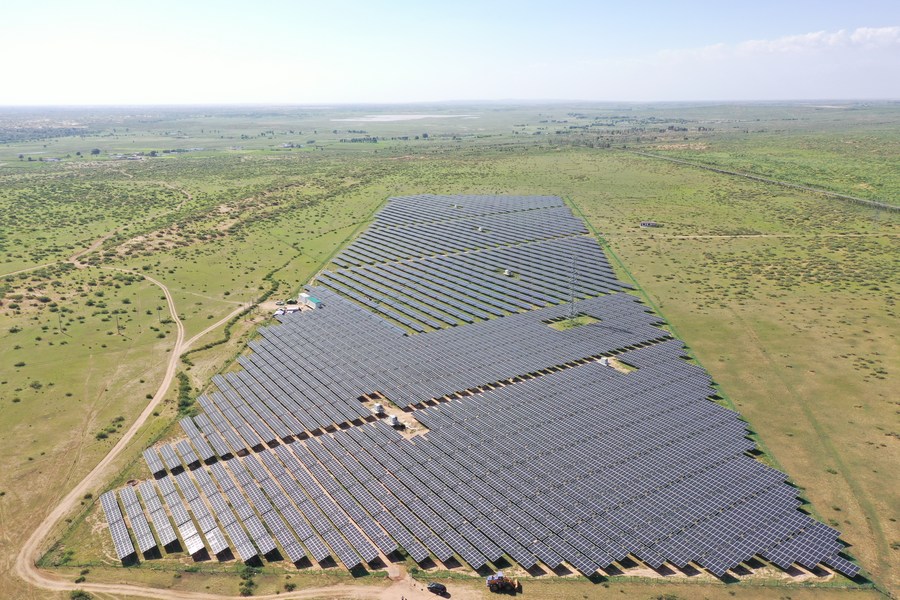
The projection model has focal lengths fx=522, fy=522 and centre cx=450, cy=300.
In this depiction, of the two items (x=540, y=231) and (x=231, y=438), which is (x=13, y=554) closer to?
(x=231, y=438)

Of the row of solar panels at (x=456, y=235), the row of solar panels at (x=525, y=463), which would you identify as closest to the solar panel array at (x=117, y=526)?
the row of solar panels at (x=525, y=463)

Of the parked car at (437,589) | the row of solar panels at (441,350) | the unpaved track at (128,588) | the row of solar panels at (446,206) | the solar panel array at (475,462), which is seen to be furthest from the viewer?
the row of solar panels at (446,206)

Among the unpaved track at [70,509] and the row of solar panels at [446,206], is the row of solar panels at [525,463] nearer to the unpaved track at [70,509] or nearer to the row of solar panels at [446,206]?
the unpaved track at [70,509]

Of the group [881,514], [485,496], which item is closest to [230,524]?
[485,496]

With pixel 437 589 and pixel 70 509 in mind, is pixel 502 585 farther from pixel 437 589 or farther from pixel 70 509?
pixel 70 509

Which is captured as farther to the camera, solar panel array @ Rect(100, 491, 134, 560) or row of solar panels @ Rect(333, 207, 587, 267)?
row of solar panels @ Rect(333, 207, 587, 267)

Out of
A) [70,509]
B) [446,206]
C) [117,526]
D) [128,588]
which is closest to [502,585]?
[128,588]

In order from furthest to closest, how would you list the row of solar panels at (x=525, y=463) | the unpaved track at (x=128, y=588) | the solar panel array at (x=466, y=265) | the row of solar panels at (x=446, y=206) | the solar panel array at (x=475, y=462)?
the row of solar panels at (x=446, y=206) < the solar panel array at (x=466, y=265) < the row of solar panels at (x=525, y=463) < the solar panel array at (x=475, y=462) < the unpaved track at (x=128, y=588)

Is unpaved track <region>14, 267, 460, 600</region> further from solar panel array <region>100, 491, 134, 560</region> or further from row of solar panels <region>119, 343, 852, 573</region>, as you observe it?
row of solar panels <region>119, 343, 852, 573</region>

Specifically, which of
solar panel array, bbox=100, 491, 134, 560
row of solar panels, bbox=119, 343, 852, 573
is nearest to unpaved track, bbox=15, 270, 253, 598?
solar panel array, bbox=100, 491, 134, 560
